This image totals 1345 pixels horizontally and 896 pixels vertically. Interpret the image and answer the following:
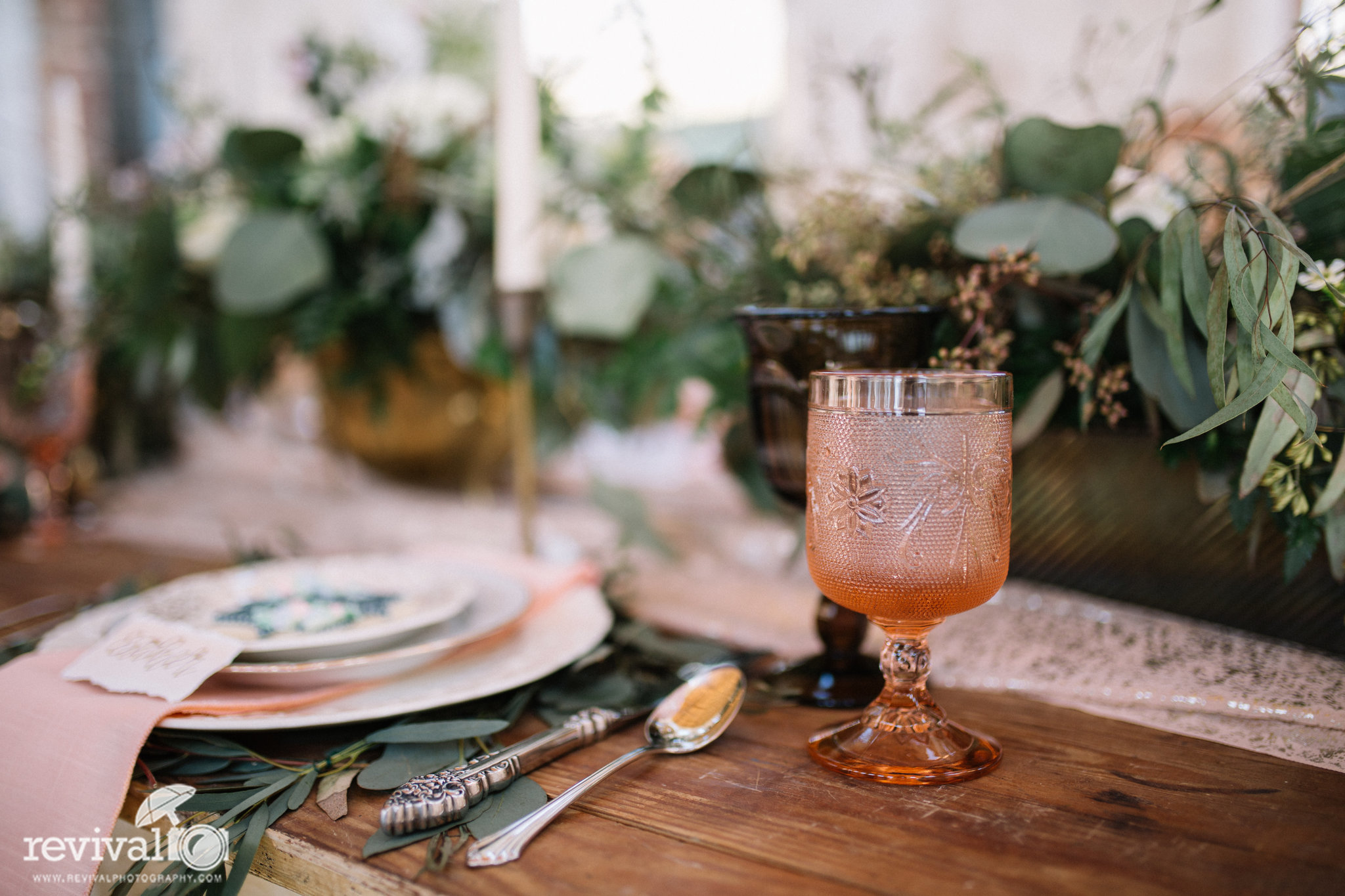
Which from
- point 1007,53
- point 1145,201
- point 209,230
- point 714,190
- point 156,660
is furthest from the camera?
point 1007,53

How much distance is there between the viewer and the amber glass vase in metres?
0.53

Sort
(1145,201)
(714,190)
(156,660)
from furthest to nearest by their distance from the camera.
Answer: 1. (714,190)
2. (1145,201)
3. (156,660)

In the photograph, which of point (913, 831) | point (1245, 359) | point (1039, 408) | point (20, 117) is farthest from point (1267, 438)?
point (20, 117)

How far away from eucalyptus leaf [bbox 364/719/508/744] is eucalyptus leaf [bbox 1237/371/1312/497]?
1.37 ft

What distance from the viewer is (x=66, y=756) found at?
445mm

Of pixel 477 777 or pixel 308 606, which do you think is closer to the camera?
pixel 477 777

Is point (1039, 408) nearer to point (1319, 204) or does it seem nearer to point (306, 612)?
point (1319, 204)

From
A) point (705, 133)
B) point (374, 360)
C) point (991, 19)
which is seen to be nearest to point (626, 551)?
point (374, 360)

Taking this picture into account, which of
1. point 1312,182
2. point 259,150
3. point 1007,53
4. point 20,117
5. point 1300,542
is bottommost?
point 1300,542

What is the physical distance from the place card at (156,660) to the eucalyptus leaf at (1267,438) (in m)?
0.56

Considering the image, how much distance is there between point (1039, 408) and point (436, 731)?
43cm

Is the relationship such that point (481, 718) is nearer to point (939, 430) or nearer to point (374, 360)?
point (939, 430)

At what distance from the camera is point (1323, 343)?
1.65 ft

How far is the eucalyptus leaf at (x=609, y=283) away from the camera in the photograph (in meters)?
0.91
